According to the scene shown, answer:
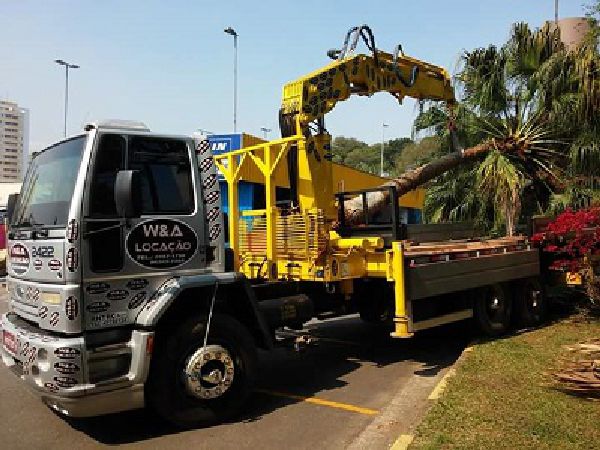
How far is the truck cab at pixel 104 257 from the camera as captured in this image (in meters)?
4.50

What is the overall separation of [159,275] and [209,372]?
0.98 m

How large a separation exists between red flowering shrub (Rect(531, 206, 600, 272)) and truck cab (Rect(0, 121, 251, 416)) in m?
Result: 5.78

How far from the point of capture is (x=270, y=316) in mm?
6039

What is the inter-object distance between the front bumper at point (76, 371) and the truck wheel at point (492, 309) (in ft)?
17.0

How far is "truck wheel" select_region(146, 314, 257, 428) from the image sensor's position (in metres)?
4.93

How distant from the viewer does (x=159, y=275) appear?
501 cm

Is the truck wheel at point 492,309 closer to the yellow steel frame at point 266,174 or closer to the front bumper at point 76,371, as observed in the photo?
the yellow steel frame at point 266,174

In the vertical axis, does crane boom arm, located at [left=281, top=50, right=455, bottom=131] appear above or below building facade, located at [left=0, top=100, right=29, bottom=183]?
below

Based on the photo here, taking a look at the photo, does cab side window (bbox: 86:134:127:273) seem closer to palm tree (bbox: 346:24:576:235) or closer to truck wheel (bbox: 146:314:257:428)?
truck wheel (bbox: 146:314:257:428)

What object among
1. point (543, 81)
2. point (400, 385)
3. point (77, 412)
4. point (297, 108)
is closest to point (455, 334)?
point (400, 385)

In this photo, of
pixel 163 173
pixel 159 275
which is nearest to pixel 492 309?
pixel 159 275

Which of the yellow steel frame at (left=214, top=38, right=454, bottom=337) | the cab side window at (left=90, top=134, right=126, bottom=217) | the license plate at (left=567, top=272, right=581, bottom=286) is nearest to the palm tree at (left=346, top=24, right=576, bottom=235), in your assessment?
the license plate at (left=567, top=272, right=581, bottom=286)

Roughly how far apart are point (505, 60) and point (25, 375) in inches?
454

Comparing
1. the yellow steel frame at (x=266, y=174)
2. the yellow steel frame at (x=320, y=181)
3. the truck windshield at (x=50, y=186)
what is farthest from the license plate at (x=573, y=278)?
the truck windshield at (x=50, y=186)
